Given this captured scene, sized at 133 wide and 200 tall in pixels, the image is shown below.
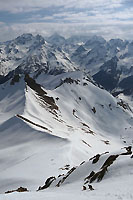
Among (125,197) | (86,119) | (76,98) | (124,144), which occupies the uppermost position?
(125,197)

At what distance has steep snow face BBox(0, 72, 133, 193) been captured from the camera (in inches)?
1986

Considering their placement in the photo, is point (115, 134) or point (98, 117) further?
point (98, 117)

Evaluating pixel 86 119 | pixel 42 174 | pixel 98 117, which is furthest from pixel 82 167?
pixel 98 117

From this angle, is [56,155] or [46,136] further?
[46,136]

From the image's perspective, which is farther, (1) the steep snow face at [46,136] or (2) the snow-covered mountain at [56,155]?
(1) the steep snow face at [46,136]

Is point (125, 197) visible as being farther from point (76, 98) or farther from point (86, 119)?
point (76, 98)

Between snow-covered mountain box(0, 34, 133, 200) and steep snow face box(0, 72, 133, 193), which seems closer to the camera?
snow-covered mountain box(0, 34, 133, 200)

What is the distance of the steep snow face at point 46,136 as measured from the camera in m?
50.4

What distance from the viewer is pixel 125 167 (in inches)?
1211

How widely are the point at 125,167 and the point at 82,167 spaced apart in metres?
9.73

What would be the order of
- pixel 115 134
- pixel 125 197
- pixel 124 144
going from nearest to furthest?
pixel 125 197 < pixel 124 144 < pixel 115 134

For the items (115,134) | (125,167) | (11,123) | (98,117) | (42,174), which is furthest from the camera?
(98,117)

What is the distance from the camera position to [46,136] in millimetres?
78562

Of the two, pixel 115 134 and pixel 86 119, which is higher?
pixel 86 119
